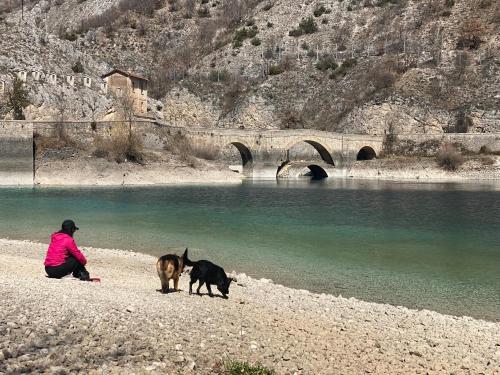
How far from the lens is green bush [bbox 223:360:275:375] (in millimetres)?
7107

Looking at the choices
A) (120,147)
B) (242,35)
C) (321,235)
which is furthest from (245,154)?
(321,235)

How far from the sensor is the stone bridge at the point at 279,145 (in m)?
78.9

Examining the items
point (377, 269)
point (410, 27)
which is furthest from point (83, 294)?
point (410, 27)

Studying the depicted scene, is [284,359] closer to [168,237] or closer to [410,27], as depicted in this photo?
[168,237]

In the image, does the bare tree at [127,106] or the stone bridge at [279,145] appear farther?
the stone bridge at [279,145]

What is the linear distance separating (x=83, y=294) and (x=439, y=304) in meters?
9.11

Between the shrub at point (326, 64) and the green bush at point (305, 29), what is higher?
the green bush at point (305, 29)

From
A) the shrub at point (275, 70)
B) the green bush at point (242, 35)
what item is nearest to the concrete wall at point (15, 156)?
the shrub at point (275, 70)

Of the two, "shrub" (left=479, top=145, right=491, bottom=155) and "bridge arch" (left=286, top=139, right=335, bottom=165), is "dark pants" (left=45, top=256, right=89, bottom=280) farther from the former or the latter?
"shrub" (left=479, top=145, right=491, bottom=155)

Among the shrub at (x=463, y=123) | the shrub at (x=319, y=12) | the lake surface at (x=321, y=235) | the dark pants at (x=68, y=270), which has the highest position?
the shrub at (x=319, y=12)

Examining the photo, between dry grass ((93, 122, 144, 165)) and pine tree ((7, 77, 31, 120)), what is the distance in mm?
11255

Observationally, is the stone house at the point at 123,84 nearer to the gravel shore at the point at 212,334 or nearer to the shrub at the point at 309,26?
the shrub at the point at 309,26

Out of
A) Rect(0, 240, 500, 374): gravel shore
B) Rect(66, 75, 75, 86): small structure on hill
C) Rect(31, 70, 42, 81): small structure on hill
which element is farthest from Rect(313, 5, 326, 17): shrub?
A: Rect(0, 240, 500, 374): gravel shore

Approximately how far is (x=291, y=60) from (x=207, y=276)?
341 ft
